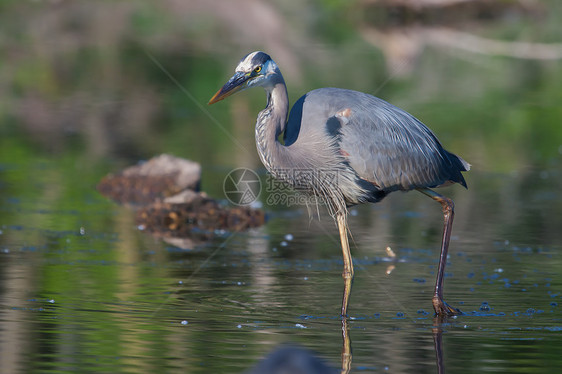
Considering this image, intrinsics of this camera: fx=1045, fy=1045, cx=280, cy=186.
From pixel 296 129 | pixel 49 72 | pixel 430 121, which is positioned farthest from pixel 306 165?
pixel 49 72

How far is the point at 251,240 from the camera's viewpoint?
1038 centimetres

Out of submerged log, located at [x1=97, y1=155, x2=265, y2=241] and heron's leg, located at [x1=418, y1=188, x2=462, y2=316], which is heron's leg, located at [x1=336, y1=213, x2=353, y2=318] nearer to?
heron's leg, located at [x1=418, y1=188, x2=462, y2=316]

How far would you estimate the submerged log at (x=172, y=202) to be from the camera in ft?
35.6

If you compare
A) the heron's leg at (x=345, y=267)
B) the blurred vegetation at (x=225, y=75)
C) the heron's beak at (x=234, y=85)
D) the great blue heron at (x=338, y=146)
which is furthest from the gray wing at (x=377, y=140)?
the blurred vegetation at (x=225, y=75)

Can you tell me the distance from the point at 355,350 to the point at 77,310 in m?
2.11

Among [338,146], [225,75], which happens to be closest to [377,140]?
[338,146]

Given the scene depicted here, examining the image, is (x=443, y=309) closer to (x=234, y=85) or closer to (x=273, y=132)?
(x=273, y=132)

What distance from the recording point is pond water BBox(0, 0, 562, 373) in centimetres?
668

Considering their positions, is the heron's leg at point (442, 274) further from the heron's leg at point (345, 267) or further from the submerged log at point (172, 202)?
the submerged log at point (172, 202)

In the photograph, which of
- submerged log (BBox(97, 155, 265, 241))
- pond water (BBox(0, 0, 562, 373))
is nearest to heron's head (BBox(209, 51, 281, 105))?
pond water (BBox(0, 0, 562, 373))

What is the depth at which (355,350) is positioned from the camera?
6594 mm

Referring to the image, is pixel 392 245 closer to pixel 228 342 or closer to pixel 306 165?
pixel 306 165

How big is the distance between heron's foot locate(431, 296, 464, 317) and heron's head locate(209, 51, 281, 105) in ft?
7.07

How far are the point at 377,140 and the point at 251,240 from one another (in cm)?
241
